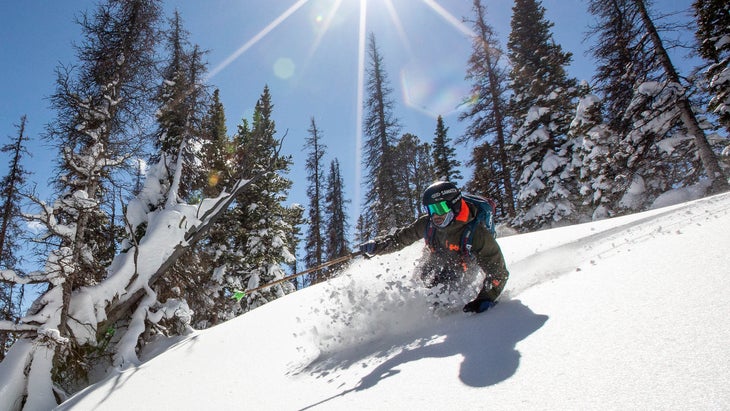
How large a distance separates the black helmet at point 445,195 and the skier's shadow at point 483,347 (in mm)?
1226

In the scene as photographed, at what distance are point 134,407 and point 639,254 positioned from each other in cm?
576

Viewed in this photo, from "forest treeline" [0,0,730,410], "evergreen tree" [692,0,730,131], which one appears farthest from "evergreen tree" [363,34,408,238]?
"evergreen tree" [692,0,730,131]

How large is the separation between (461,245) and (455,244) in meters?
0.15

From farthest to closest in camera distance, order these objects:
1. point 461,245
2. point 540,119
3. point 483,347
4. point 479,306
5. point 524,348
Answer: point 540,119, point 461,245, point 479,306, point 483,347, point 524,348

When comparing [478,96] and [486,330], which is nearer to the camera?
[486,330]

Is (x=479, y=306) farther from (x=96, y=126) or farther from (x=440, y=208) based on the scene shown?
(x=96, y=126)

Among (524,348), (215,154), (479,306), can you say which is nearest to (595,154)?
(479,306)

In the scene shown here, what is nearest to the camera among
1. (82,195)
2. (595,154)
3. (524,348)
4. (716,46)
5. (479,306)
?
(524,348)

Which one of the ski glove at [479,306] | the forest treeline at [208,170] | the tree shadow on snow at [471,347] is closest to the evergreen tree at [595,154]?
the forest treeline at [208,170]

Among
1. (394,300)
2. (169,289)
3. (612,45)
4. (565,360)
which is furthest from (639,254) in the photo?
(612,45)

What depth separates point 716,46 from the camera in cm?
1078

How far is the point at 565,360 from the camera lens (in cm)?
187

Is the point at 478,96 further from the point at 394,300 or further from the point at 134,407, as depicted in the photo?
the point at 134,407

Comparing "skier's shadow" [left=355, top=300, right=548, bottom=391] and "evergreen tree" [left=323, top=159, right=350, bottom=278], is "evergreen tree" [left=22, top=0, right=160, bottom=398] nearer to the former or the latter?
"skier's shadow" [left=355, top=300, right=548, bottom=391]
